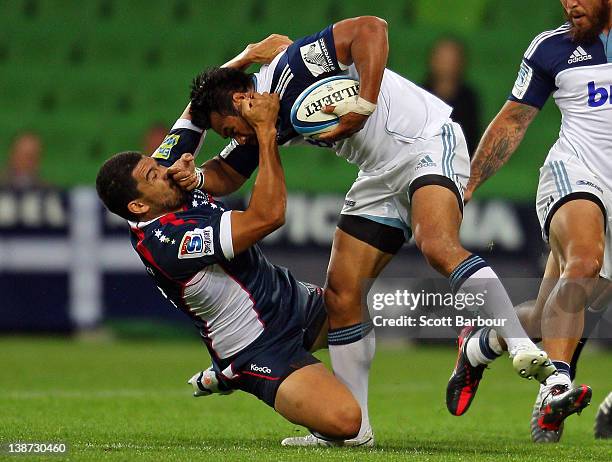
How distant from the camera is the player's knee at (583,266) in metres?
5.90

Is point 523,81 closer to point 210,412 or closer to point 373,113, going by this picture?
point 373,113

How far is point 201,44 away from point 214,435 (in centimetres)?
862

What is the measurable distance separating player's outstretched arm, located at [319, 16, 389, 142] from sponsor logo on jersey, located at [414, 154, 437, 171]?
379 millimetres

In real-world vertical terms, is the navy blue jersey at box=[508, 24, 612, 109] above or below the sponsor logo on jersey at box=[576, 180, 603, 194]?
above

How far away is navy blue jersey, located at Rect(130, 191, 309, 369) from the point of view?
5.75 metres

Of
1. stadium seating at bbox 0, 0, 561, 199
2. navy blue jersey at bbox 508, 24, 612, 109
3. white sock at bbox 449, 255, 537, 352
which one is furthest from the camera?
stadium seating at bbox 0, 0, 561, 199

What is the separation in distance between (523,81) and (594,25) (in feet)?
1.67

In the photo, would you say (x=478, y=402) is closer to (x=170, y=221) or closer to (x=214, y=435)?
(x=214, y=435)

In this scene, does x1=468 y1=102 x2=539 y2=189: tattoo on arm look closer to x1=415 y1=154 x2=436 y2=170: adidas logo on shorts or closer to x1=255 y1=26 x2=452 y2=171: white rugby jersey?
x1=255 y1=26 x2=452 y2=171: white rugby jersey

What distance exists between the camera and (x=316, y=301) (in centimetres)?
649

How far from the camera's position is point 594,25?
6.27m

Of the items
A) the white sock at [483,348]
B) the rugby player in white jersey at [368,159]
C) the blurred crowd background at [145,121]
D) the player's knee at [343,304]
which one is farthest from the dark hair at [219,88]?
the blurred crowd background at [145,121]

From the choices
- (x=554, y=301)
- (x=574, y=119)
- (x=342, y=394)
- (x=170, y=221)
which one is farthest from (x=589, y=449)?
(x=170, y=221)

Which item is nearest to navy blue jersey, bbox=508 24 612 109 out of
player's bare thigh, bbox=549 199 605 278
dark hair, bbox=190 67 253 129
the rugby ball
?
player's bare thigh, bbox=549 199 605 278
